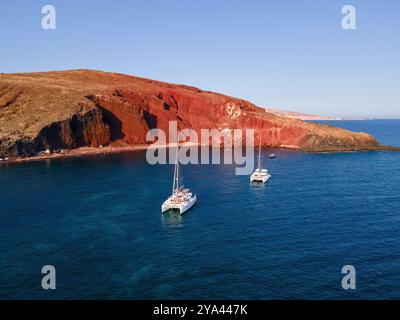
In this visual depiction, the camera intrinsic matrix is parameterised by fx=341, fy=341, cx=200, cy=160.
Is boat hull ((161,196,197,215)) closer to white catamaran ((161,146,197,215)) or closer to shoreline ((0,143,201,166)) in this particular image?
white catamaran ((161,146,197,215))

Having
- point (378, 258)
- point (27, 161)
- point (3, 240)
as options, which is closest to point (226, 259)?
point (378, 258)

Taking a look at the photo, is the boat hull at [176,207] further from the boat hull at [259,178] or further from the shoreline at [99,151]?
the shoreline at [99,151]

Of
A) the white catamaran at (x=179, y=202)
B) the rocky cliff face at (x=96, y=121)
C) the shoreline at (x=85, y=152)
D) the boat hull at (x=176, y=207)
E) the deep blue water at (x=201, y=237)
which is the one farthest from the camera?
the rocky cliff face at (x=96, y=121)

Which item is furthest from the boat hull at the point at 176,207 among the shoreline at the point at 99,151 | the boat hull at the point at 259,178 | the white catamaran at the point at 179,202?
the shoreline at the point at 99,151

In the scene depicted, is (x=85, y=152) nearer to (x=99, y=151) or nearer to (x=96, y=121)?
(x=99, y=151)

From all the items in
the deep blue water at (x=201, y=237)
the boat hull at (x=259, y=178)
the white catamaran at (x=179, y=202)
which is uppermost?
the boat hull at (x=259, y=178)

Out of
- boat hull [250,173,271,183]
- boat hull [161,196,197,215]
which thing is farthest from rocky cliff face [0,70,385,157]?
boat hull [161,196,197,215]

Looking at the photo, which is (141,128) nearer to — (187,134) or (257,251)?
(187,134)
